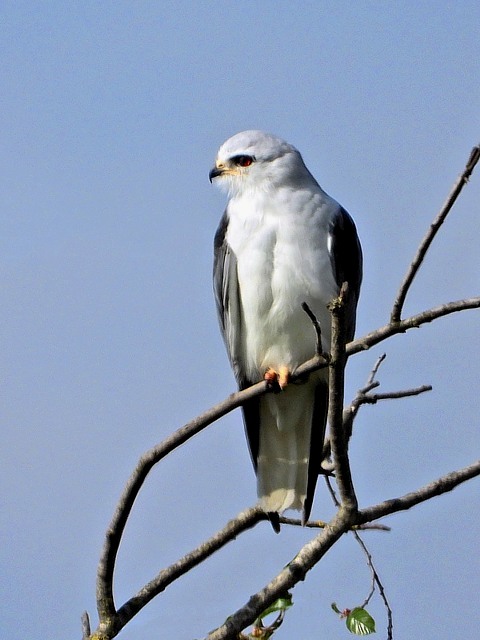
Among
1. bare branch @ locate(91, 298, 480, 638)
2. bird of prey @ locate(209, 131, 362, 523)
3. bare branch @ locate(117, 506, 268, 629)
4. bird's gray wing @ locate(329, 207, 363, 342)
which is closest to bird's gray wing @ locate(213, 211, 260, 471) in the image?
bird of prey @ locate(209, 131, 362, 523)

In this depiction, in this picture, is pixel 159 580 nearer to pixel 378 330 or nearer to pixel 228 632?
pixel 228 632

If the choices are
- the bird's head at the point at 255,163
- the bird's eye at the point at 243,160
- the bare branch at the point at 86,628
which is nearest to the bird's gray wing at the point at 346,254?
the bird's head at the point at 255,163

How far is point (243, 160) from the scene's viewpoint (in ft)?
20.5

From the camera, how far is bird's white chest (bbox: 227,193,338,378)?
565 cm

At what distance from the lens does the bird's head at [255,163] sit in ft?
20.0

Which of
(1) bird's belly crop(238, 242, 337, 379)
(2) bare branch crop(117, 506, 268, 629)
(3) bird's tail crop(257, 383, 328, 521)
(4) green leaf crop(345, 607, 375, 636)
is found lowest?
(4) green leaf crop(345, 607, 375, 636)

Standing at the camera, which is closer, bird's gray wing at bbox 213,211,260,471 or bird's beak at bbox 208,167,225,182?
bird's gray wing at bbox 213,211,260,471

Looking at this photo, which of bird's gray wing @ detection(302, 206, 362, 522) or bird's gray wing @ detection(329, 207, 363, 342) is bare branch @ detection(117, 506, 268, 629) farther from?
bird's gray wing @ detection(329, 207, 363, 342)

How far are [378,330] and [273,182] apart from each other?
231 cm

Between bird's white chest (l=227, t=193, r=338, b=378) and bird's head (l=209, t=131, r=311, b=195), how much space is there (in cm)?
18

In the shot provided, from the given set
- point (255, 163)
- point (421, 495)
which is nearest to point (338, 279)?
point (255, 163)

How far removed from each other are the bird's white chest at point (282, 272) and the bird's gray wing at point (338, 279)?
0.09m

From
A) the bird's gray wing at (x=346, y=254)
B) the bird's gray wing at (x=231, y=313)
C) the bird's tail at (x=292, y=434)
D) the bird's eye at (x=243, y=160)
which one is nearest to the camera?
the bird's gray wing at (x=346, y=254)

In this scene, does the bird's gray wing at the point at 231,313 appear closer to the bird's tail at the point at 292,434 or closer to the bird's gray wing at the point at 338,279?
the bird's tail at the point at 292,434
